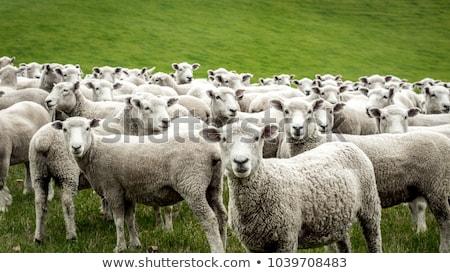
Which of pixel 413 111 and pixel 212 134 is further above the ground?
pixel 212 134

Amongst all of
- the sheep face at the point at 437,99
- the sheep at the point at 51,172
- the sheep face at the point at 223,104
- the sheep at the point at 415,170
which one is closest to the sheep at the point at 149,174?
the sheep at the point at 51,172

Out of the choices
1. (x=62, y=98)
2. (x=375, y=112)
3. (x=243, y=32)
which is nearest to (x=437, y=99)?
(x=375, y=112)

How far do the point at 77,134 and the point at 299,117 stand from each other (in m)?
2.35

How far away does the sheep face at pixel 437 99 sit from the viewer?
10.9 metres

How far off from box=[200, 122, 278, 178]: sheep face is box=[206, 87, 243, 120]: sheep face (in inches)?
176

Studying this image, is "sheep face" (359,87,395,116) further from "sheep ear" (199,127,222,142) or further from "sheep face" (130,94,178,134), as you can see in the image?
"sheep ear" (199,127,222,142)

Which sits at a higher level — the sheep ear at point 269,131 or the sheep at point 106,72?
the sheep ear at point 269,131

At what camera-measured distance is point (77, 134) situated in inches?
248

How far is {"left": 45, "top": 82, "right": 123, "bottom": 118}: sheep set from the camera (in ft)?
29.4

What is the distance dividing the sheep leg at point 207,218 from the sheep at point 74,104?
11.4 ft

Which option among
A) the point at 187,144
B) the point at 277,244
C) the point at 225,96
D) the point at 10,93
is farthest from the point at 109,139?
the point at 10,93

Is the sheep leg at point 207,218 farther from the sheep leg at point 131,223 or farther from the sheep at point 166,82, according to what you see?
the sheep at point 166,82

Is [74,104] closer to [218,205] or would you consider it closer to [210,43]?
[218,205]

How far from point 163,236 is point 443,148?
121 inches
